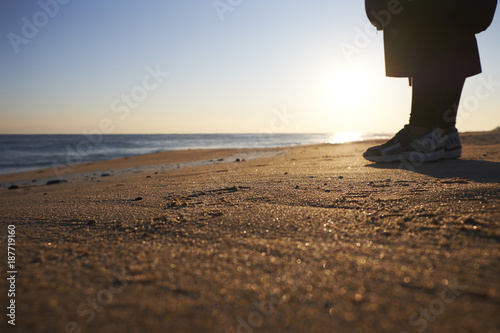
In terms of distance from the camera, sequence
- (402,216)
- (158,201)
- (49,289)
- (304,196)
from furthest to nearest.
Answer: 1. (158,201)
2. (304,196)
3. (402,216)
4. (49,289)

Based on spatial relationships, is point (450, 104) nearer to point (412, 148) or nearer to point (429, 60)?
point (429, 60)

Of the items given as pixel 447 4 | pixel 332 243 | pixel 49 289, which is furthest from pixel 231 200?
pixel 447 4

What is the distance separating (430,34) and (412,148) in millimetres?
1045

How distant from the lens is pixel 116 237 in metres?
1.07

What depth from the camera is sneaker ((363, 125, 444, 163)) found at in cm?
282

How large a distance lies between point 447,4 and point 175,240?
3032 millimetres

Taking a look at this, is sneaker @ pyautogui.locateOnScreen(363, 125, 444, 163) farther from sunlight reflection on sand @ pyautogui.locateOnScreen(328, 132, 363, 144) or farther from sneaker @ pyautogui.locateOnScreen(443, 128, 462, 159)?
sunlight reflection on sand @ pyautogui.locateOnScreen(328, 132, 363, 144)

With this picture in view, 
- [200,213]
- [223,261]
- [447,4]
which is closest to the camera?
[223,261]

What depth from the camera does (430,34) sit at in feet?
9.30

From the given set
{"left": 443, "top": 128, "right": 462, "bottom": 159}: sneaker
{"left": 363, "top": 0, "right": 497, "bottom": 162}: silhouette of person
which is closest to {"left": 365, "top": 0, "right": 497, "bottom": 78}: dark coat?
{"left": 363, "top": 0, "right": 497, "bottom": 162}: silhouette of person

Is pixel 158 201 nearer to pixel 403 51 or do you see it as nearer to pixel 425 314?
pixel 425 314

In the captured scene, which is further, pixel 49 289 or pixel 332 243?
pixel 332 243

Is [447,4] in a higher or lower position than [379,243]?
higher

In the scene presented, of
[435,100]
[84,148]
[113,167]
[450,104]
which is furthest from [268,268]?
[84,148]
